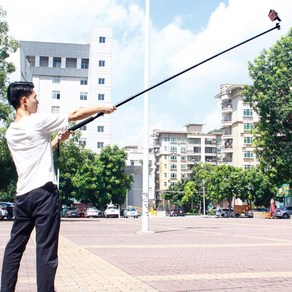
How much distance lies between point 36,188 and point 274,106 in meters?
34.3

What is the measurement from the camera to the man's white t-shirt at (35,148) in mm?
3506

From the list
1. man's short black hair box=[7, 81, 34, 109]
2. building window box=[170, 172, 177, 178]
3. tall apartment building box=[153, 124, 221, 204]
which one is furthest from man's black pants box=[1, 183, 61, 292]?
building window box=[170, 172, 177, 178]

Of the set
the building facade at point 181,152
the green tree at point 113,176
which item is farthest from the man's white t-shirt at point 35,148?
the building facade at point 181,152

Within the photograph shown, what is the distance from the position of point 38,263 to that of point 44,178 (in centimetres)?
61

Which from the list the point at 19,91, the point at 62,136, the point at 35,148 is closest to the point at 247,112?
the point at 62,136

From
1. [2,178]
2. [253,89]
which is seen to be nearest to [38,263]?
[2,178]

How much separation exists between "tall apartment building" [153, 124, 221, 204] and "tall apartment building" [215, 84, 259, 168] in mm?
19945

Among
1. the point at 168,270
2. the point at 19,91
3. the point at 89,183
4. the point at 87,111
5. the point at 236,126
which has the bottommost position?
the point at 168,270

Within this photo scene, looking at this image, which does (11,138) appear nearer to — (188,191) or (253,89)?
(253,89)

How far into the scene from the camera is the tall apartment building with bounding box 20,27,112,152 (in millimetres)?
74750

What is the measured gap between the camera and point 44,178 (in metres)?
3.49

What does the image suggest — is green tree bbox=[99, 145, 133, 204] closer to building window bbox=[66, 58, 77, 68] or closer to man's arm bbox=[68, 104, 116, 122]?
building window bbox=[66, 58, 77, 68]

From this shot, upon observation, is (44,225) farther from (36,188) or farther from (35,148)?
(35,148)

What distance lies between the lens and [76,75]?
78.4 meters
